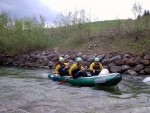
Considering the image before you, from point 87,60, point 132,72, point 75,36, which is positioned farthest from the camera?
point 75,36

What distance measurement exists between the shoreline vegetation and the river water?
781cm

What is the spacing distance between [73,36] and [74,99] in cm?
1730

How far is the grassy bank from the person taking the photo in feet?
69.7

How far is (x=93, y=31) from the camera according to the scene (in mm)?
26469

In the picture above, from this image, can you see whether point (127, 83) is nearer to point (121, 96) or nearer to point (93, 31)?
point (121, 96)

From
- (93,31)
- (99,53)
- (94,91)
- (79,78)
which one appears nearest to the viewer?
(94,91)

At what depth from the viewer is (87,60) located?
796 inches

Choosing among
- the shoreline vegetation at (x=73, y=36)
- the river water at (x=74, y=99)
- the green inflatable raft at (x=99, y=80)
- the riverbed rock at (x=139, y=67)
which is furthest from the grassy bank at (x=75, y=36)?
the river water at (x=74, y=99)

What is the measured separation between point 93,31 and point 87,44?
3207mm

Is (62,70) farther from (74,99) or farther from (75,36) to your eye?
(75,36)

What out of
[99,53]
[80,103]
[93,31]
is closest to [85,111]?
[80,103]

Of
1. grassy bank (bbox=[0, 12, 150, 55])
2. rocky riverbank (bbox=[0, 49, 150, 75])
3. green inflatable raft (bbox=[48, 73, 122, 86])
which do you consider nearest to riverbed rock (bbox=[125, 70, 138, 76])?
rocky riverbank (bbox=[0, 49, 150, 75])

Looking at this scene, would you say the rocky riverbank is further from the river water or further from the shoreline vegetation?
the river water

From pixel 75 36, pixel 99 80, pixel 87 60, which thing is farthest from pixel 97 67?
pixel 75 36
